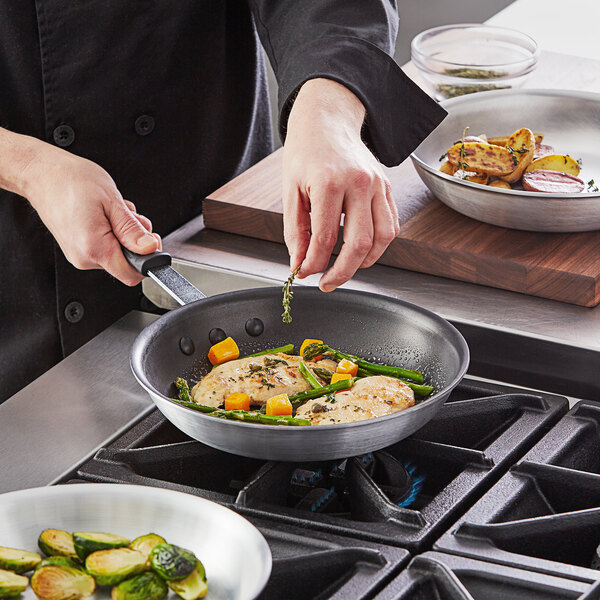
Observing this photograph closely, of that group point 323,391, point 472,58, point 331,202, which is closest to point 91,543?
point 323,391

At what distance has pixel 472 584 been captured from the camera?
0.83 meters

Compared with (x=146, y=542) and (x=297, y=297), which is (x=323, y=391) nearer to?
(x=297, y=297)

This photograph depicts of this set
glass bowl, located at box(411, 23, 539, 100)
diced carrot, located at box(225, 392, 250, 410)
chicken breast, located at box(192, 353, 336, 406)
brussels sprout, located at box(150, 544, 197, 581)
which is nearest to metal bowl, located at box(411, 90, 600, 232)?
glass bowl, located at box(411, 23, 539, 100)

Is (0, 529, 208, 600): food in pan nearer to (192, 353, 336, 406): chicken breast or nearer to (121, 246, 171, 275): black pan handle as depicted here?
(192, 353, 336, 406): chicken breast

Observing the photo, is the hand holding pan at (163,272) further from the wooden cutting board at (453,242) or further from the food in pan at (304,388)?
the wooden cutting board at (453,242)

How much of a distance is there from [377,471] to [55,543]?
360mm

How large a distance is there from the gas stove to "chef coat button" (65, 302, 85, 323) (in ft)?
1.56

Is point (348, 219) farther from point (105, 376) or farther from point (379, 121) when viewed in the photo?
point (105, 376)

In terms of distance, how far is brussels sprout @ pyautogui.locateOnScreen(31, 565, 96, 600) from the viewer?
0.80 meters

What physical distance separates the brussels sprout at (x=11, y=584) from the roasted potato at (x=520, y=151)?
3.14 ft

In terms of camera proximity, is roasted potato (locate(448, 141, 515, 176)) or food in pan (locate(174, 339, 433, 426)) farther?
roasted potato (locate(448, 141, 515, 176))

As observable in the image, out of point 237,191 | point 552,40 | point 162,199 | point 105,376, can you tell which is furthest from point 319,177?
point 552,40

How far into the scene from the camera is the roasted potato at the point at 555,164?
149 centimetres

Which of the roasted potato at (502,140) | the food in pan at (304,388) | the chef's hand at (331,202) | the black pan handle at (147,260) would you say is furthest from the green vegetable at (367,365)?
the roasted potato at (502,140)
